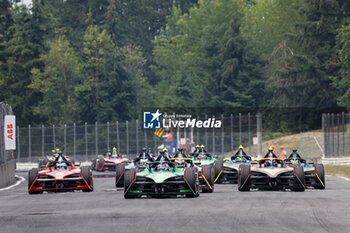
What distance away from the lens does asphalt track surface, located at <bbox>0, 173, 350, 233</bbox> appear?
566 inches

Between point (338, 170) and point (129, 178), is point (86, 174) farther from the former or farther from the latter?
point (338, 170)

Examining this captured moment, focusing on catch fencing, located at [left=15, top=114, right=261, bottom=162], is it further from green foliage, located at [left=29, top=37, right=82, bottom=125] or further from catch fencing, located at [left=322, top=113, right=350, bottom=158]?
green foliage, located at [left=29, top=37, right=82, bottom=125]

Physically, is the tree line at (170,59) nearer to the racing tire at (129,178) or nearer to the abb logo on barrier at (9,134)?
the abb logo on barrier at (9,134)

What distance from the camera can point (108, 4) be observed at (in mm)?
116250

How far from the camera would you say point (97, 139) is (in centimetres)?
6044

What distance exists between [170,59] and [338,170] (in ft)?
234

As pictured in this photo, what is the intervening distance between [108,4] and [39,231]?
104m

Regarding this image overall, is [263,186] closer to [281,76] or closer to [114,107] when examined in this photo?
[281,76]

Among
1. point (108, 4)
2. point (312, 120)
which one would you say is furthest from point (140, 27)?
point (312, 120)

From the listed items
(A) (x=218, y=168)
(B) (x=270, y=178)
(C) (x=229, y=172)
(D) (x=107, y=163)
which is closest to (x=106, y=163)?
(D) (x=107, y=163)

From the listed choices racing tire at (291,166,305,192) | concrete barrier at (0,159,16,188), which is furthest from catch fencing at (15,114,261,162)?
racing tire at (291,166,305,192)

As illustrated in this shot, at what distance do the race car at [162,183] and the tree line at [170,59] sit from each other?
2114 inches

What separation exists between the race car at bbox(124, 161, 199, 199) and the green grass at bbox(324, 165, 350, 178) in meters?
18.5

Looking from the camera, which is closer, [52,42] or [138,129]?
[138,129]
